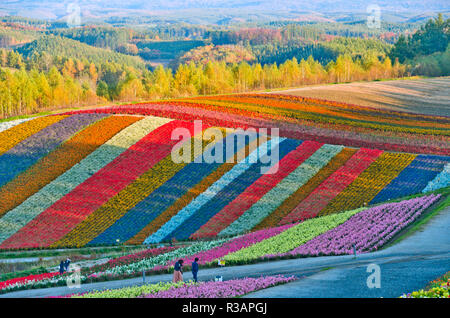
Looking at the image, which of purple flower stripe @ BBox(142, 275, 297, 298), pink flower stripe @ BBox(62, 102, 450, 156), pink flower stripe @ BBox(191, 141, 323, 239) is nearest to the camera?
purple flower stripe @ BBox(142, 275, 297, 298)

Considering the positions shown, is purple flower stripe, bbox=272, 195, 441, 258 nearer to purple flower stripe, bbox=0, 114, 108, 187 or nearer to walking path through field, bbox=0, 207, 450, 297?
walking path through field, bbox=0, 207, 450, 297

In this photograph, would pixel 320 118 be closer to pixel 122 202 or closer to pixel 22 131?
pixel 122 202

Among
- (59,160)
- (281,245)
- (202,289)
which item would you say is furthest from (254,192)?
(202,289)

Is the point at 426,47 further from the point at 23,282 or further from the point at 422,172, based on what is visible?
the point at 23,282

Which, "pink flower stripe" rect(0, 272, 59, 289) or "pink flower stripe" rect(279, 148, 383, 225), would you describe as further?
"pink flower stripe" rect(279, 148, 383, 225)

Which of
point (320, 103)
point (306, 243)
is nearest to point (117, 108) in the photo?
point (320, 103)

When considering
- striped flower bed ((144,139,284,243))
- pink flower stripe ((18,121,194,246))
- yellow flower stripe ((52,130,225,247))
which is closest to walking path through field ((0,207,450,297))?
striped flower bed ((144,139,284,243))
